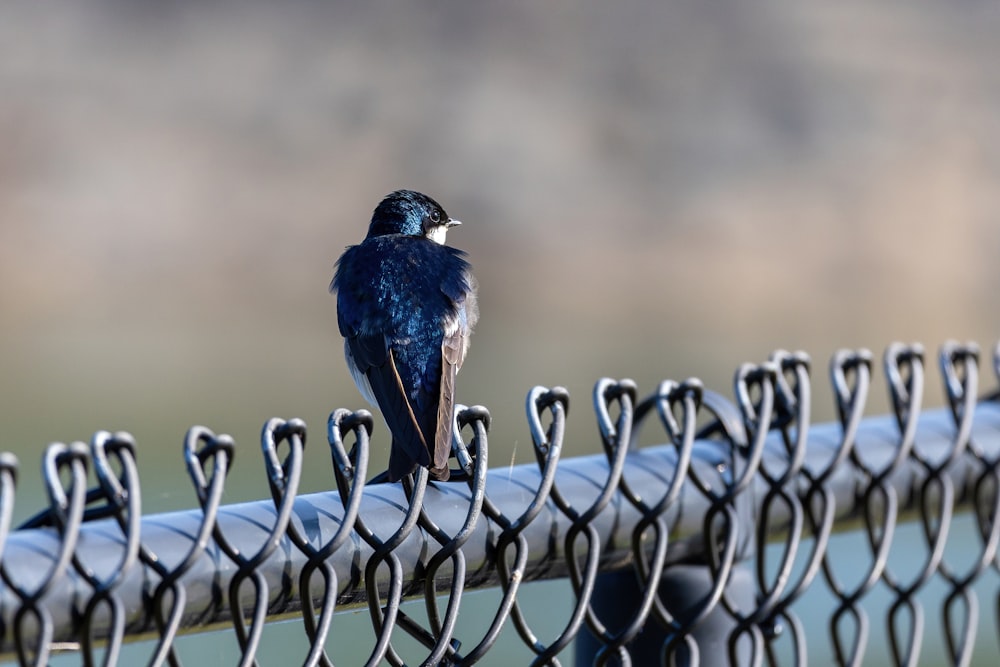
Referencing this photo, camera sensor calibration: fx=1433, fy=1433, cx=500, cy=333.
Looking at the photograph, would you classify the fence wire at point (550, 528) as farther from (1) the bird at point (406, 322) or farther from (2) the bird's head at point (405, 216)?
(2) the bird's head at point (405, 216)

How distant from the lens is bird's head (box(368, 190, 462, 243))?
3.07m

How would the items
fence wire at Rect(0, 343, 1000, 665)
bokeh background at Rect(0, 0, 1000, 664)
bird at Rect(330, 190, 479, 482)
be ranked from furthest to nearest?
bokeh background at Rect(0, 0, 1000, 664), bird at Rect(330, 190, 479, 482), fence wire at Rect(0, 343, 1000, 665)

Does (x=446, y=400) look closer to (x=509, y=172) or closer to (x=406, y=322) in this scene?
(x=406, y=322)

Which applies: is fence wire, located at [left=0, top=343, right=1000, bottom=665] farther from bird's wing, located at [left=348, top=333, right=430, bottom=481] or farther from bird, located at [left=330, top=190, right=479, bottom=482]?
bird, located at [left=330, top=190, right=479, bottom=482]

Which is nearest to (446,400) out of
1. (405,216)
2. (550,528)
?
(550,528)

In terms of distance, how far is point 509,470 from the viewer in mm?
1499

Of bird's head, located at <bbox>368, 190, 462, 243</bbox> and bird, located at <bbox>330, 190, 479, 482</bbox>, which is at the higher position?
bird's head, located at <bbox>368, 190, 462, 243</bbox>

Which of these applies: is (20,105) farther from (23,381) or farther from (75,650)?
(75,650)

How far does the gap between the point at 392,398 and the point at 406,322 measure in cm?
35

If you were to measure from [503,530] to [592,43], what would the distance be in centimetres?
1348

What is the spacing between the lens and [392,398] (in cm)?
206

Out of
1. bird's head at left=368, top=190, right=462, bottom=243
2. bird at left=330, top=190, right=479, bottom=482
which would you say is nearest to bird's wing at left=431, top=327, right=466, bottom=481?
bird at left=330, top=190, right=479, bottom=482

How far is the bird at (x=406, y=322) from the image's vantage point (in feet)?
6.77

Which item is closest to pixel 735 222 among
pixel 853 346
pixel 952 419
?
pixel 853 346
